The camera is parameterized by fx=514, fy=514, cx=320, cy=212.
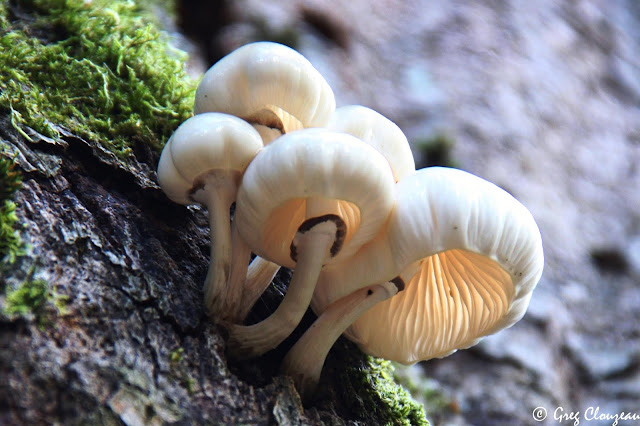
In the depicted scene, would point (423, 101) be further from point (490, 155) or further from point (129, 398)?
point (129, 398)

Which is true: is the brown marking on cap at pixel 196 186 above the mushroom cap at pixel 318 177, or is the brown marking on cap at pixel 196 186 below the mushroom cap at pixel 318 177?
below

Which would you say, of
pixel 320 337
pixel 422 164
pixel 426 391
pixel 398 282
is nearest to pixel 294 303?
pixel 320 337

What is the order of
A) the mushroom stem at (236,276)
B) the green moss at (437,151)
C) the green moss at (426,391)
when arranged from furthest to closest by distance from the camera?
the green moss at (437,151) → the green moss at (426,391) → the mushroom stem at (236,276)

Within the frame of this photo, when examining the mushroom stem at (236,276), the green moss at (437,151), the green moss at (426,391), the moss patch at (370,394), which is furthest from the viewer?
the green moss at (437,151)

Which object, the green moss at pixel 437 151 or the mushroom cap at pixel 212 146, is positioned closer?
the mushroom cap at pixel 212 146

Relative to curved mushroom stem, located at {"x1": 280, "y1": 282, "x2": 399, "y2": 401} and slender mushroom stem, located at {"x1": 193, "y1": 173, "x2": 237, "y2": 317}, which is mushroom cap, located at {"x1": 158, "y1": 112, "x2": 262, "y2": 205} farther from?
curved mushroom stem, located at {"x1": 280, "y1": 282, "x2": 399, "y2": 401}

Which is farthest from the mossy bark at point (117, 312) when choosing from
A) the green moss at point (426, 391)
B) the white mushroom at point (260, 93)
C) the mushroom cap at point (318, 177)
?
the green moss at point (426, 391)

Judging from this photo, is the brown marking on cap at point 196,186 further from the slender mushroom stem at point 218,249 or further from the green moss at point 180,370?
the green moss at point 180,370

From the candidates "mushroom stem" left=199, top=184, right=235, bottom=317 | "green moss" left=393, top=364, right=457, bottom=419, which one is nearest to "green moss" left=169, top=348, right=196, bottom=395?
"mushroom stem" left=199, top=184, right=235, bottom=317

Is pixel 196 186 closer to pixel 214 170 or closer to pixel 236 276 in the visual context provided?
pixel 214 170

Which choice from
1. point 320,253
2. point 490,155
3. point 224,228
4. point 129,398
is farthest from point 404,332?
point 490,155
